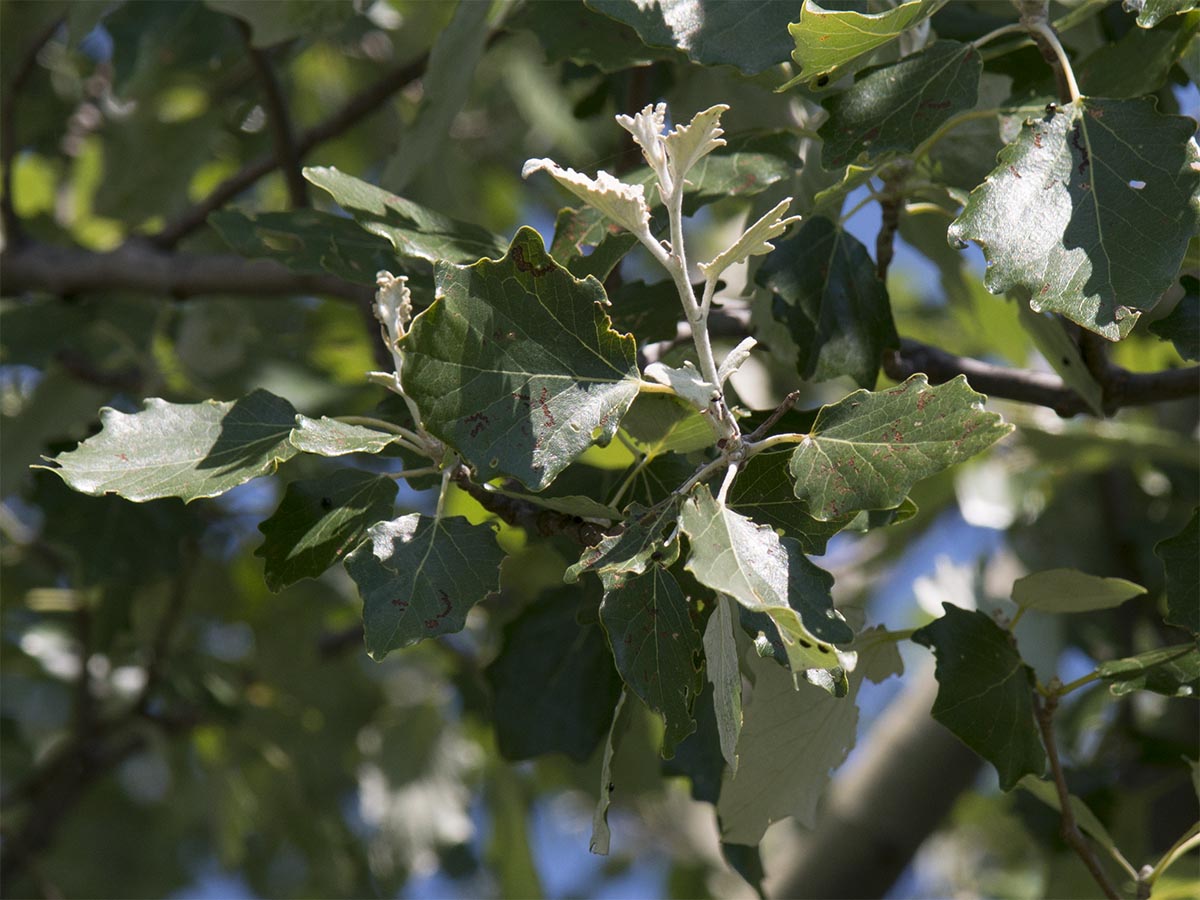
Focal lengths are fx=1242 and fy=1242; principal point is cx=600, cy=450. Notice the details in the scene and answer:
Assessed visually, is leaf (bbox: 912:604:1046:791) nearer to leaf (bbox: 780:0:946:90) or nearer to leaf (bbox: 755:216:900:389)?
leaf (bbox: 755:216:900:389)

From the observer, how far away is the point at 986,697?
734mm

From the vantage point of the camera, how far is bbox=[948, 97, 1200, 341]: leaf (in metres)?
0.63

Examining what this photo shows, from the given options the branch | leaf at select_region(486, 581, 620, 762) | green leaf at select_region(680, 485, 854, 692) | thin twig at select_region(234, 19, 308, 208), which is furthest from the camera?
thin twig at select_region(234, 19, 308, 208)

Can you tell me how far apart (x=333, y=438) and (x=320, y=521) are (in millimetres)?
67

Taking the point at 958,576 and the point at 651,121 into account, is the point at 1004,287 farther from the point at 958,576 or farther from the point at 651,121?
the point at 958,576

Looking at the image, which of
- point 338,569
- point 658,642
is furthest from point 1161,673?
point 338,569

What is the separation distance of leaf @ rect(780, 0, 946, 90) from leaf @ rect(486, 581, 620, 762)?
495 millimetres

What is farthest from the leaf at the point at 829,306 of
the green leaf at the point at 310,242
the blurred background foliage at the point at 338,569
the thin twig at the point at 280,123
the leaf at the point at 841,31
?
the thin twig at the point at 280,123

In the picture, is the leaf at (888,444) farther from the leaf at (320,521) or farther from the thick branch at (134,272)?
the thick branch at (134,272)

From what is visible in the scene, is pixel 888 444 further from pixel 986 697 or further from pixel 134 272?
pixel 134 272

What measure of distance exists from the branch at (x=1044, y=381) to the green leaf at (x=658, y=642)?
14.0 inches

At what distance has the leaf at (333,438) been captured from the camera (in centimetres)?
64

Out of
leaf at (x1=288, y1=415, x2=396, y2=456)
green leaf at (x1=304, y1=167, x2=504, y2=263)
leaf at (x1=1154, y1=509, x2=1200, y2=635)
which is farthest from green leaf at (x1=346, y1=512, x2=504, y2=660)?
leaf at (x1=1154, y1=509, x2=1200, y2=635)

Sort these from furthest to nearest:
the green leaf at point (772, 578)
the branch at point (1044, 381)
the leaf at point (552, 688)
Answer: the leaf at point (552, 688) → the branch at point (1044, 381) → the green leaf at point (772, 578)
